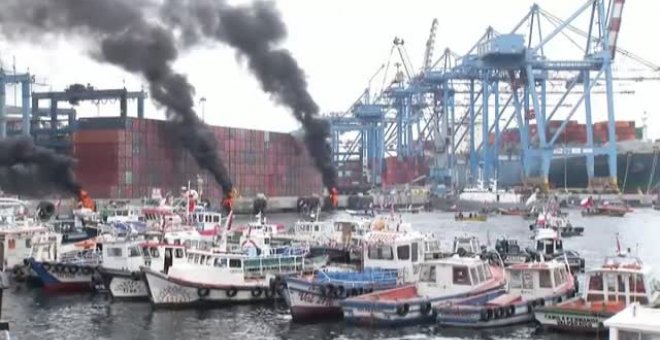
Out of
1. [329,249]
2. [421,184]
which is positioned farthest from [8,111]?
[329,249]

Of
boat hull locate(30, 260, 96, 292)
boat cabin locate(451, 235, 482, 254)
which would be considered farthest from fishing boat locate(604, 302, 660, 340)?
boat hull locate(30, 260, 96, 292)

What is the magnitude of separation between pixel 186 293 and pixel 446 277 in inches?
395

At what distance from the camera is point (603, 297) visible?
27766 millimetres

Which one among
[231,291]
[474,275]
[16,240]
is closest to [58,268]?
[16,240]

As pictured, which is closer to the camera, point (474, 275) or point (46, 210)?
point (474, 275)

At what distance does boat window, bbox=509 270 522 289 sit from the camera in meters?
31.0

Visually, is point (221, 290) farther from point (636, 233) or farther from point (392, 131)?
point (392, 131)

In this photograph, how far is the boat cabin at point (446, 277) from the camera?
30.5 m

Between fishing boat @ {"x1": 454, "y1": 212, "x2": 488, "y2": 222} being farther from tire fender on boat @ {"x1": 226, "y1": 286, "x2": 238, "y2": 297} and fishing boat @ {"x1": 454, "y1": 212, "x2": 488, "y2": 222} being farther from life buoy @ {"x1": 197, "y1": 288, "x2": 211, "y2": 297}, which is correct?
life buoy @ {"x1": 197, "y1": 288, "x2": 211, "y2": 297}

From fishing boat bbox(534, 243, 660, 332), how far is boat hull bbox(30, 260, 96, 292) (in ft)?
68.0

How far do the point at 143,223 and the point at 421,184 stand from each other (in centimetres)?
13524

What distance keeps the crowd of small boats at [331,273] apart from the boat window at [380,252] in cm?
4

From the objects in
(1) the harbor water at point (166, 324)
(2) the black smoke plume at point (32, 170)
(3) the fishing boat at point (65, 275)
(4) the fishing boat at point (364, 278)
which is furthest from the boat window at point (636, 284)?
(2) the black smoke plume at point (32, 170)

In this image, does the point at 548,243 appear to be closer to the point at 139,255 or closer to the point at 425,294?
the point at 425,294
